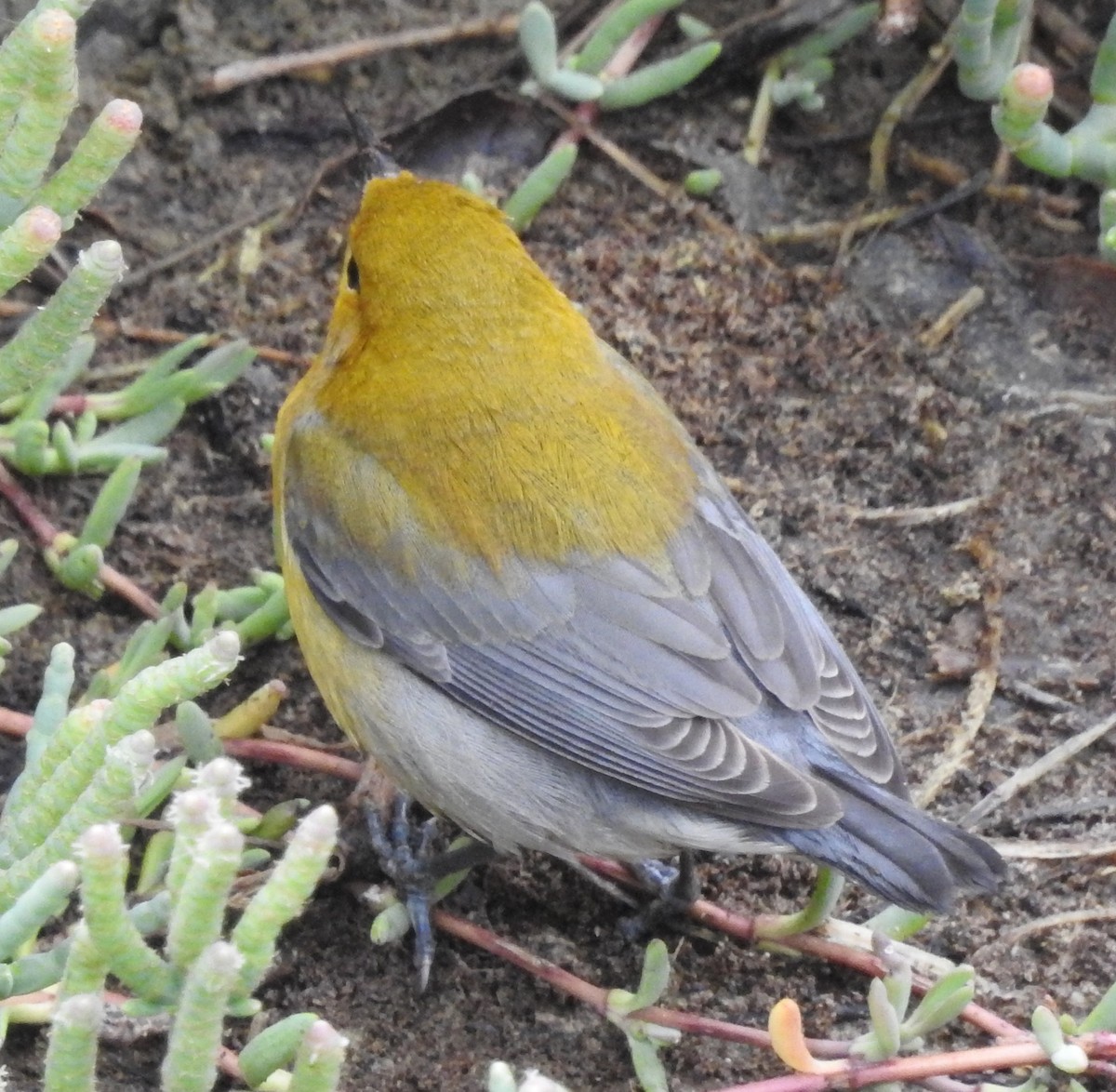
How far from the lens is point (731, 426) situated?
14.4 feet

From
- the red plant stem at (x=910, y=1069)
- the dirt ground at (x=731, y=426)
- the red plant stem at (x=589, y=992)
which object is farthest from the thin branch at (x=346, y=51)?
the red plant stem at (x=910, y=1069)

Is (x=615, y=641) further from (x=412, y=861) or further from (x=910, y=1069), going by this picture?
(x=910, y=1069)

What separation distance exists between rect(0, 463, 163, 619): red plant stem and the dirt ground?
45mm

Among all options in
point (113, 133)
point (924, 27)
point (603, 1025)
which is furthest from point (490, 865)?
point (924, 27)

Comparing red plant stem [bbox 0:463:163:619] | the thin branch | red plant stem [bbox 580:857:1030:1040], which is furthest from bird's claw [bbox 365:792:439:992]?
the thin branch

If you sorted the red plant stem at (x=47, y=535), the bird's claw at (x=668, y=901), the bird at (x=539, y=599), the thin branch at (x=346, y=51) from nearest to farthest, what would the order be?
the bird at (x=539, y=599) < the bird's claw at (x=668, y=901) < the red plant stem at (x=47, y=535) < the thin branch at (x=346, y=51)

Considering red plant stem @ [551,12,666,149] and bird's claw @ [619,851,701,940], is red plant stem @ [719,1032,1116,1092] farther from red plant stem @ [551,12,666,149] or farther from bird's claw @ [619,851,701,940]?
red plant stem @ [551,12,666,149]

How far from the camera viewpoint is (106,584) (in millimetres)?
3881

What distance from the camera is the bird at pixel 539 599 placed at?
3.25 m

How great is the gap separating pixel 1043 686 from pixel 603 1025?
134cm

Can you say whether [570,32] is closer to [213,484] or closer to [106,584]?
[213,484]

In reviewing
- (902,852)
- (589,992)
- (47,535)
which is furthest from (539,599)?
(47,535)

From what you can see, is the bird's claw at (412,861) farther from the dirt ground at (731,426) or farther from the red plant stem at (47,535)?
the red plant stem at (47,535)

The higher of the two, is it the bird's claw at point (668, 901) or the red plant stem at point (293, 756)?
the red plant stem at point (293, 756)
